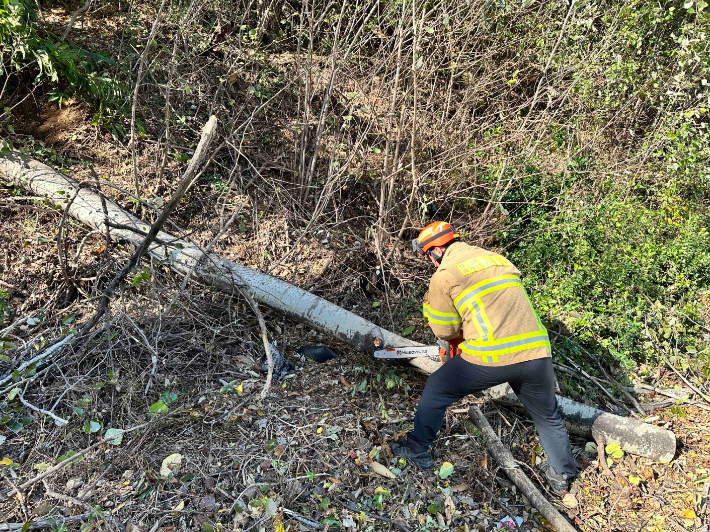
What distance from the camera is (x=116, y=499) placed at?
270cm

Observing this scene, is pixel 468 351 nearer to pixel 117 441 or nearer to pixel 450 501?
pixel 450 501

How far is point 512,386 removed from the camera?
321 cm

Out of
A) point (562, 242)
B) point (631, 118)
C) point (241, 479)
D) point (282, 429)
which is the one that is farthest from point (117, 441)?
point (631, 118)

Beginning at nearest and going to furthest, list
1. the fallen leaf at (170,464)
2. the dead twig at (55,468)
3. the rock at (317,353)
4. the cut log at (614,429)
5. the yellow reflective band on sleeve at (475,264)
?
the dead twig at (55,468) → the fallen leaf at (170,464) → the yellow reflective band on sleeve at (475,264) → the cut log at (614,429) → the rock at (317,353)

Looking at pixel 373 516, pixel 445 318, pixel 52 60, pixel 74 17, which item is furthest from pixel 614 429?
pixel 74 17

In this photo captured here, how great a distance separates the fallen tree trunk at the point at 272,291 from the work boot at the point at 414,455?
2.10ft

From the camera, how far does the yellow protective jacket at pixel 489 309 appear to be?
2.92m

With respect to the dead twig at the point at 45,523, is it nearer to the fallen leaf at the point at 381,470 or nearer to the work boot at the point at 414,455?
the fallen leaf at the point at 381,470

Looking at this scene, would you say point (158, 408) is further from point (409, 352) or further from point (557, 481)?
point (557, 481)

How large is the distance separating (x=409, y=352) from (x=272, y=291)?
128 cm

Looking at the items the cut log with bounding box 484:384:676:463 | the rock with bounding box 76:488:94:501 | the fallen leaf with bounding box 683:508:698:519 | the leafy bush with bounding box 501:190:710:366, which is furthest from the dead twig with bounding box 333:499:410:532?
the leafy bush with bounding box 501:190:710:366

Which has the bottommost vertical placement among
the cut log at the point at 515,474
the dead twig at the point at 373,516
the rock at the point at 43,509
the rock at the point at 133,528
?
the rock at the point at 43,509

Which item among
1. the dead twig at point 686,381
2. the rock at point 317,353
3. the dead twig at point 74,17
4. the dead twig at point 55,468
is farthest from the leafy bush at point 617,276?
the dead twig at point 74,17

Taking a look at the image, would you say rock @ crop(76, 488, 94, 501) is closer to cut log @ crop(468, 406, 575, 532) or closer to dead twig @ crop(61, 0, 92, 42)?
cut log @ crop(468, 406, 575, 532)
